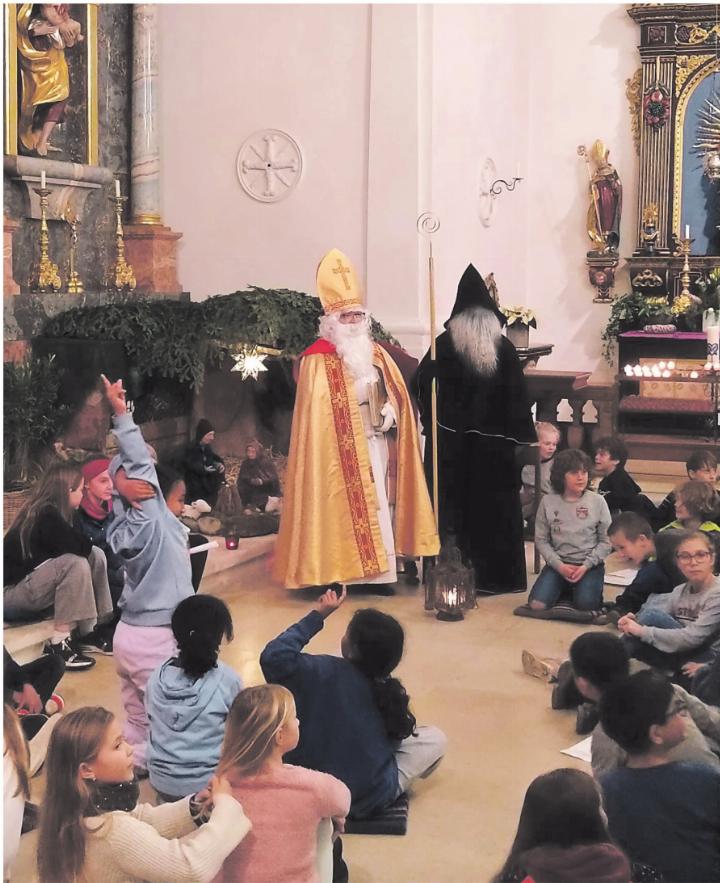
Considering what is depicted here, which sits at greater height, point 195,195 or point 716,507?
point 195,195

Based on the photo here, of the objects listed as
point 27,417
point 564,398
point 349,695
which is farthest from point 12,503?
point 564,398

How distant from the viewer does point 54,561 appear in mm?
5750

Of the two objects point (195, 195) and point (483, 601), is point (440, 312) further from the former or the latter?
point (483, 601)

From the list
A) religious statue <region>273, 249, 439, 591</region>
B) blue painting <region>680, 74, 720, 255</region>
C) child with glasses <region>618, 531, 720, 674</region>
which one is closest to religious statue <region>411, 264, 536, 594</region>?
religious statue <region>273, 249, 439, 591</region>

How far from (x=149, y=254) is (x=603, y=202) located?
16.3 feet

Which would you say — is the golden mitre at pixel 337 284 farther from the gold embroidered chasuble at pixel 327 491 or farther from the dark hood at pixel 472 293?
the dark hood at pixel 472 293

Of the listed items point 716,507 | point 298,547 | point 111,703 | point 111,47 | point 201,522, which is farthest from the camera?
point 111,47

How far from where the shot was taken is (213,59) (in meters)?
9.70

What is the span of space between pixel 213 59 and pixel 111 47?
0.76 metres

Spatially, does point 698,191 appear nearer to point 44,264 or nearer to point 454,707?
point 44,264

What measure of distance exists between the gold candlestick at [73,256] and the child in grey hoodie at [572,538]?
145 inches

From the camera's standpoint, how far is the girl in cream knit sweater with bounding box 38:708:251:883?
299cm

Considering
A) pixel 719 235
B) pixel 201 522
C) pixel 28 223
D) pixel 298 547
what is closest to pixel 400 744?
pixel 298 547

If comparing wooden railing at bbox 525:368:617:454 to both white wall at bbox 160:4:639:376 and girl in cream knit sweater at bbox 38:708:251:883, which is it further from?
girl in cream knit sweater at bbox 38:708:251:883
